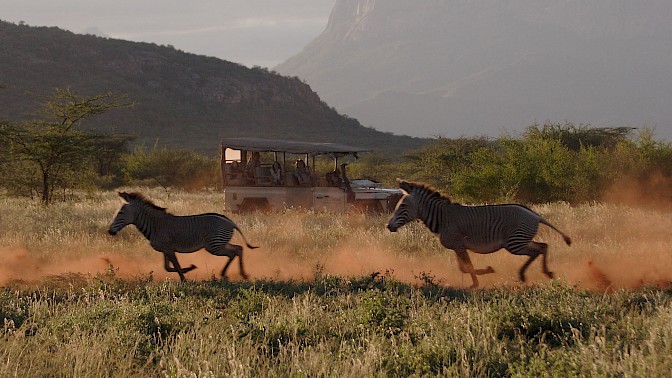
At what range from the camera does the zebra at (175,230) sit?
10.6 m

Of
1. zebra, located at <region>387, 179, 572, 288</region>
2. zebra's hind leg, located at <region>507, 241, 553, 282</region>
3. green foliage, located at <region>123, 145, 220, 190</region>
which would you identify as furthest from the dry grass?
green foliage, located at <region>123, 145, 220, 190</region>

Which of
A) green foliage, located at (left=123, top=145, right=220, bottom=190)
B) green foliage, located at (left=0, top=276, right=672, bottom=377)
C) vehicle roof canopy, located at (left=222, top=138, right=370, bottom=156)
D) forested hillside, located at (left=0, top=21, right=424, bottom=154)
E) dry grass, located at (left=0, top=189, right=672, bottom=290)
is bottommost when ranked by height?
green foliage, located at (left=123, top=145, right=220, bottom=190)

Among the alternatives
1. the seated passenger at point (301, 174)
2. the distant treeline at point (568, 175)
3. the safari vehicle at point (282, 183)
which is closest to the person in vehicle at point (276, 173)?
the safari vehicle at point (282, 183)

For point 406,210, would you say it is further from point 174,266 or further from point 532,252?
point 174,266

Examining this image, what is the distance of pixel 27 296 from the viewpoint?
8852mm

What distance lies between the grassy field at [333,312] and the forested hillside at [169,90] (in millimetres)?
67817

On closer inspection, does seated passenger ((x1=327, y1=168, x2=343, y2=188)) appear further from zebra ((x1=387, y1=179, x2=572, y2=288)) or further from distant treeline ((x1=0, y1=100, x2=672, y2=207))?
zebra ((x1=387, y1=179, x2=572, y2=288))

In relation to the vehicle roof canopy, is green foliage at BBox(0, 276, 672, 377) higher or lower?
lower

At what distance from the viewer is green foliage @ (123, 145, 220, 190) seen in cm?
4444

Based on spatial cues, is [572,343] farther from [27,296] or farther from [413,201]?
[27,296]

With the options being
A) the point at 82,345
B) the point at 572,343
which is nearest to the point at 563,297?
the point at 572,343

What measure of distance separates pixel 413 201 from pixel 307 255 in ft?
10.5

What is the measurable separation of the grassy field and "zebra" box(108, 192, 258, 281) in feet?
2.04

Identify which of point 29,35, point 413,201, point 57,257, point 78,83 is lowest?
point 57,257
